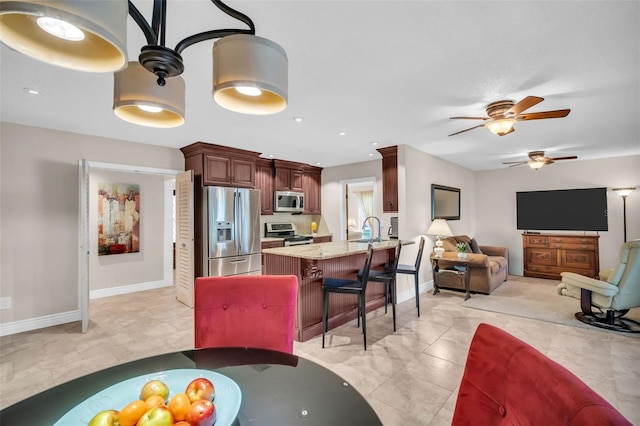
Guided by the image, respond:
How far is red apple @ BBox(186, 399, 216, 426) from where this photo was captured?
724 millimetres

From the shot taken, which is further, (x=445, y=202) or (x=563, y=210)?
(x=563, y=210)

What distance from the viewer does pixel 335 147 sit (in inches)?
188

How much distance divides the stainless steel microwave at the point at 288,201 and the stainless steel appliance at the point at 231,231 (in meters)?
0.95

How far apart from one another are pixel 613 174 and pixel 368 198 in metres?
4.97

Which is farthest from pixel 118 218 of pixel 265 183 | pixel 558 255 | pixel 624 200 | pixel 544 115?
pixel 624 200

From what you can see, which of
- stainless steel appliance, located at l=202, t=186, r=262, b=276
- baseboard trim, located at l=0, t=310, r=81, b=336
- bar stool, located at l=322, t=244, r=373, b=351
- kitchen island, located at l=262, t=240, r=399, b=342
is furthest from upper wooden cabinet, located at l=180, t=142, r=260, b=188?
bar stool, located at l=322, t=244, r=373, b=351

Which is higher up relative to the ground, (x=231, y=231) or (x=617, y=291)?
(x=231, y=231)

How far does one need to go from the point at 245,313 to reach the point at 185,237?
123 inches

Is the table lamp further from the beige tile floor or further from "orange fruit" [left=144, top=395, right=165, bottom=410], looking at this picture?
"orange fruit" [left=144, top=395, right=165, bottom=410]

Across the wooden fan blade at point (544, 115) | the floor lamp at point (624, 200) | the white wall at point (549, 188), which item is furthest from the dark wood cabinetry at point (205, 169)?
the floor lamp at point (624, 200)

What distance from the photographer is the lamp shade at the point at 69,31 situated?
562 millimetres

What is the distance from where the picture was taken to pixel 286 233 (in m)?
6.13

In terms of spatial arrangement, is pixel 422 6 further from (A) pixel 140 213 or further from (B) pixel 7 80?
(A) pixel 140 213

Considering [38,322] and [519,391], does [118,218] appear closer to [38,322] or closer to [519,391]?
[38,322]
